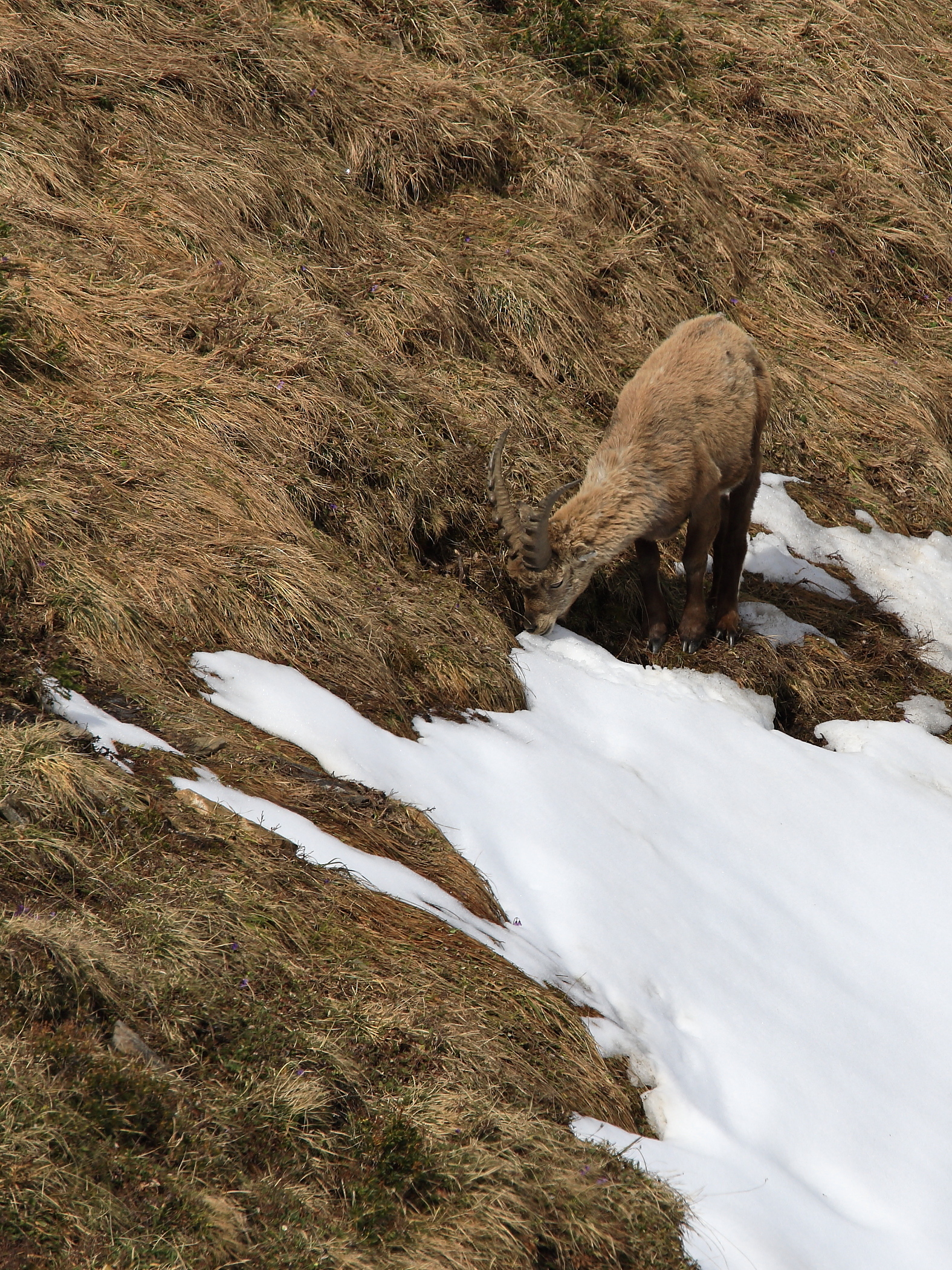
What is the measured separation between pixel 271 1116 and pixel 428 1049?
0.64m

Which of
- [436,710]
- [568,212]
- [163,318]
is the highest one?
[568,212]

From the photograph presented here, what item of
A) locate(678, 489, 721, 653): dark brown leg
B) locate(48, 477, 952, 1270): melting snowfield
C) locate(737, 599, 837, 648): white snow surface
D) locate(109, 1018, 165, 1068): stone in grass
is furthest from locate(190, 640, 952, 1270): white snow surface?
locate(737, 599, 837, 648): white snow surface

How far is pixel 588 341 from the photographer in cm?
1043

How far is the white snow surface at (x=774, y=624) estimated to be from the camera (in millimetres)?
9156

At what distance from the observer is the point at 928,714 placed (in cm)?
900

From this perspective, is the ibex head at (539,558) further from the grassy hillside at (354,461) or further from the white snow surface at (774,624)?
the white snow surface at (774,624)

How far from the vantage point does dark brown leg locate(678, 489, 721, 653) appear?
8211mm

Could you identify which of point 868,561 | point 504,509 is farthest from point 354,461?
point 868,561

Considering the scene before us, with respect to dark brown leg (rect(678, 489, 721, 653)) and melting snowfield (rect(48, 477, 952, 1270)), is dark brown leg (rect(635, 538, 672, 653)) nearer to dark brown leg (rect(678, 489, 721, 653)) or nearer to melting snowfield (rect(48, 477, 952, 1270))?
dark brown leg (rect(678, 489, 721, 653))

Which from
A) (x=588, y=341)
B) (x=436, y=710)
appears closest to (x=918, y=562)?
(x=588, y=341)

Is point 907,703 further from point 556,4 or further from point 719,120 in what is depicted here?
point 556,4

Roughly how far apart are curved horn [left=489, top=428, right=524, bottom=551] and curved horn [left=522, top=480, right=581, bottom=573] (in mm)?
59

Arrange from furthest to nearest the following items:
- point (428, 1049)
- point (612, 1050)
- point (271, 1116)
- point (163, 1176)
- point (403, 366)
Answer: point (403, 366), point (612, 1050), point (428, 1049), point (271, 1116), point (163, 1176)

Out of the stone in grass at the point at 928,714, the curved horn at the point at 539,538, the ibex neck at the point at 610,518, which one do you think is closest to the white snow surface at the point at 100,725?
the curved horn at the point at 539,538
